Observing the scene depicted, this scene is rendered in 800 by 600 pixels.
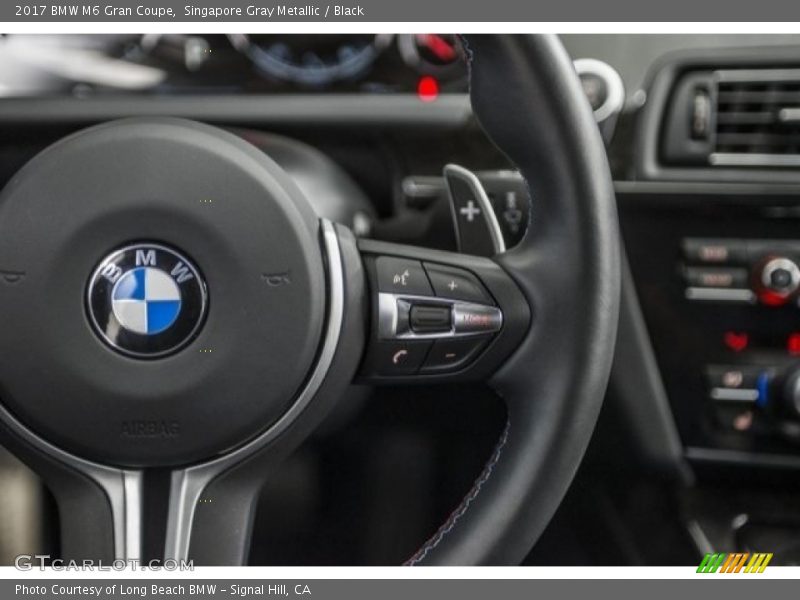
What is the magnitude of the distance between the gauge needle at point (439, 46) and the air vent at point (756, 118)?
0.27 meters

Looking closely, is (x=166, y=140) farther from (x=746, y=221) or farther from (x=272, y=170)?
(x=746, y=221)

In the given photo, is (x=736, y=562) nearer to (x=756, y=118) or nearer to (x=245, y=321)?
(x=756, y=118)

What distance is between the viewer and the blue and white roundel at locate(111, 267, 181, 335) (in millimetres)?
648

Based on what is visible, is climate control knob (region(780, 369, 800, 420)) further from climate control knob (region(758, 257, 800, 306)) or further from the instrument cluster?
the instrument cluster

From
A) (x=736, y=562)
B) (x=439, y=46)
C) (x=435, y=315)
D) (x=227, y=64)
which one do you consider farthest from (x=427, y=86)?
(x=736, y=562)

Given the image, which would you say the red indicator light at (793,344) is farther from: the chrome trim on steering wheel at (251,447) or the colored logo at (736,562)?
the chrome trim on steering wheel at (251,447)

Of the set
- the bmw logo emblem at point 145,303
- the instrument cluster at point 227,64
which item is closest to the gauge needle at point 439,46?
the instrument cluster at point 227,64

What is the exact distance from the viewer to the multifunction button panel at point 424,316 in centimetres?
68

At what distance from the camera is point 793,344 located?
1029 mm

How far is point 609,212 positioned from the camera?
688 mm

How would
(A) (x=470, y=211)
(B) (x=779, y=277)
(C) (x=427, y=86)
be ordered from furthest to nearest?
1. (C) (x=427, y=86)
2. (B) (x=779, y=277)
3. (A) (x=470, y=211)

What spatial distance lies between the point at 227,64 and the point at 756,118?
0.56 m

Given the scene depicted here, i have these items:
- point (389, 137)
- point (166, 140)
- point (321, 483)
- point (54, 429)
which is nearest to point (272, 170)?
point (166, 140)

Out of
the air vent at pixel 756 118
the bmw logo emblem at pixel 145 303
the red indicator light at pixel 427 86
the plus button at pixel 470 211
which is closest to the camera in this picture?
the bmw logo emblem at pixel 145 303
